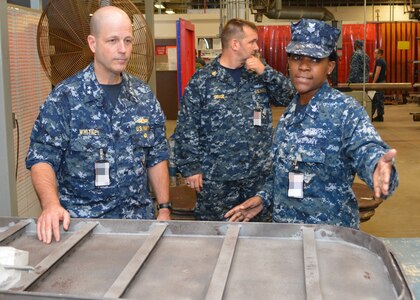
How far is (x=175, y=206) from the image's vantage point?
3629 mm

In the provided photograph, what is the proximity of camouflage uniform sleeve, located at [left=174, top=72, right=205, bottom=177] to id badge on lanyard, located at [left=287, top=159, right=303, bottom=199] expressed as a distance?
1248 millimetres

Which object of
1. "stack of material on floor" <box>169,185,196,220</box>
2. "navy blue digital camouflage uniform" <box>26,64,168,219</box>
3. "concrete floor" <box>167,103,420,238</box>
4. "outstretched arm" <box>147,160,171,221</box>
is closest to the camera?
"navy blue digital camouflage uniform" <box>26,64,168,219</box>

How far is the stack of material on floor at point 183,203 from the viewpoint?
11.7ft

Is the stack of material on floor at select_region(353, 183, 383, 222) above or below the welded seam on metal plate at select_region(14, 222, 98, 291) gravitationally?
below

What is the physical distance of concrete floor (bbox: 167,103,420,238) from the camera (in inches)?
204

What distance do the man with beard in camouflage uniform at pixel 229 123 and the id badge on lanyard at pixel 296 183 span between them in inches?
47.9

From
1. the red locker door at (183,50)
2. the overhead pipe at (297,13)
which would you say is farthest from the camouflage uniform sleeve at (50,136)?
the overhead pipe at (297,13)

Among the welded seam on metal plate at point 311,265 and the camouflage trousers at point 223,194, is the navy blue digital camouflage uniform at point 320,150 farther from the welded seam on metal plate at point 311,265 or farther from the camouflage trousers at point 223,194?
the camouflage trousers at point 223,194

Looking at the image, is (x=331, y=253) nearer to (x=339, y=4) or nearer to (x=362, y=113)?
(x=362, y=113)

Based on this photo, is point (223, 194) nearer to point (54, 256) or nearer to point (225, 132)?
point (225, 132)

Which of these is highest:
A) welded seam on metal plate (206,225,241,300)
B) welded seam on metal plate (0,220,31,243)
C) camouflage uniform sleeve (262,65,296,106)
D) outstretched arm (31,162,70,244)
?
camouflage uniform sleeve (262,65,296,106)

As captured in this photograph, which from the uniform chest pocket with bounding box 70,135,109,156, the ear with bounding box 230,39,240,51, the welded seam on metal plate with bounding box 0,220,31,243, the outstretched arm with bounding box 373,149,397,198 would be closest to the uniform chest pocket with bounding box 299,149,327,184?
the outstretched arm with bounding box 373,149,397,198

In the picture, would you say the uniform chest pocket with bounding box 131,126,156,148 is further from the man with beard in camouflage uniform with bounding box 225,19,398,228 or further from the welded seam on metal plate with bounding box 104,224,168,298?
the welded seam on metal plate with bounding box 104,224,168,298

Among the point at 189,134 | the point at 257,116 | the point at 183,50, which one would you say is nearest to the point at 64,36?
the point at 189,134
